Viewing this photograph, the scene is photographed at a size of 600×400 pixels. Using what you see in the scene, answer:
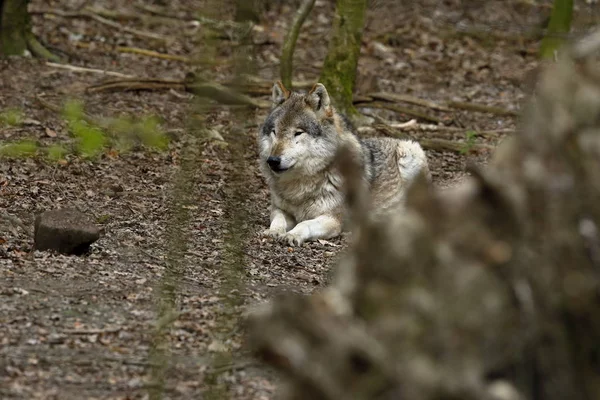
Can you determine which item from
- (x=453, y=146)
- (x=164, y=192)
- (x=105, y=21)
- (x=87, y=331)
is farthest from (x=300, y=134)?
(x=105, y=21)

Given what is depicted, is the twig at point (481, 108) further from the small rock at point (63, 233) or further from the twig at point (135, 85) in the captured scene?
the small rock at point (63, 233)

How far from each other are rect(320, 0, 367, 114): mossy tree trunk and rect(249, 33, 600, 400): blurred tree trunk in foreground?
27.7 feet

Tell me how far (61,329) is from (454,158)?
7.18 metres

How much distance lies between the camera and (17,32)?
13.9 metres

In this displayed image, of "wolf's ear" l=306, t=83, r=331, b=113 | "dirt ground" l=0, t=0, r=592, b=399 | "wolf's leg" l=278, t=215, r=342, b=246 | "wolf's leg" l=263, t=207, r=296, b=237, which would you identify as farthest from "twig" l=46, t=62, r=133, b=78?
"wolf's leg" l=278, t=215, r=342, b=246

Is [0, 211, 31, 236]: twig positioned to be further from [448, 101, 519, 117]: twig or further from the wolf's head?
[448, 101, 519, 117]: twig

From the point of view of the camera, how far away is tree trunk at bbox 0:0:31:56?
44.4ft

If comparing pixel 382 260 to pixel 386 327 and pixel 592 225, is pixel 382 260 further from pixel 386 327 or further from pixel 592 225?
pixel 592 225

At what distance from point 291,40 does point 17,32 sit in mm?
4164

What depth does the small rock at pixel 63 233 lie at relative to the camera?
23.0 ft

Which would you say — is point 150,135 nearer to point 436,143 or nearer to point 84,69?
point 436,143

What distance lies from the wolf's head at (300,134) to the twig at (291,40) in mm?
2669

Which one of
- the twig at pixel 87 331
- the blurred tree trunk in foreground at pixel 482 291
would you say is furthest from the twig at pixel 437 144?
the blurred tree trunk in foreground at pixel 482 291

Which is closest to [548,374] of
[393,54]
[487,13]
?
[393,54]
